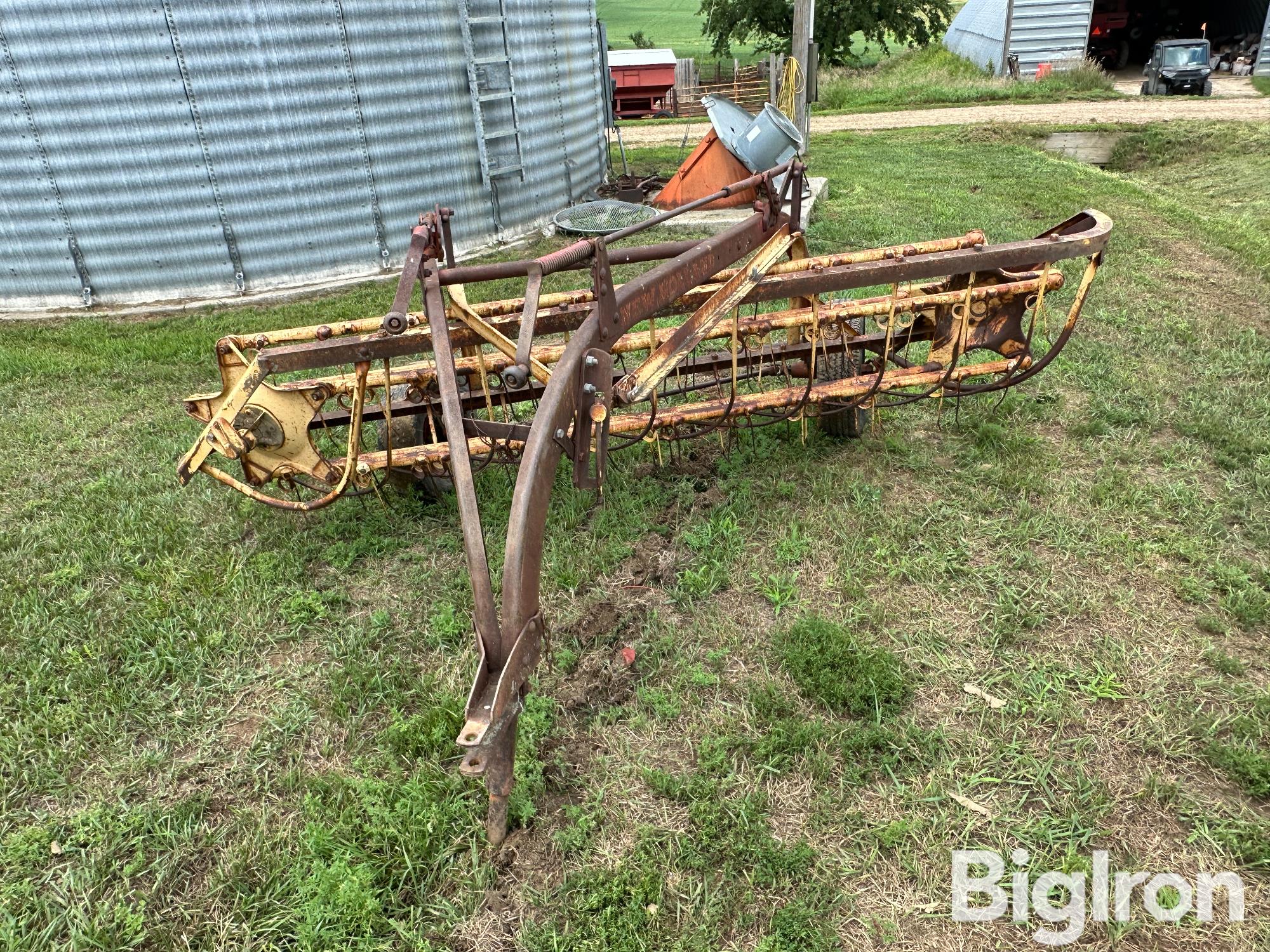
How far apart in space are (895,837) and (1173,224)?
874cm

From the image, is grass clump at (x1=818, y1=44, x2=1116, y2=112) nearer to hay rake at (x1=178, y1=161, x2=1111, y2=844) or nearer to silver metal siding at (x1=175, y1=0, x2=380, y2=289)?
silver metal siding at (x1=175, y1=0, x2=380, y2=289)

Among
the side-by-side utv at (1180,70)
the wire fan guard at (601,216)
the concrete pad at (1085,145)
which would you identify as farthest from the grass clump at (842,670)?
the side-by-side utv at (1180,70)

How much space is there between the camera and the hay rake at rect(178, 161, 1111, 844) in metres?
2.57

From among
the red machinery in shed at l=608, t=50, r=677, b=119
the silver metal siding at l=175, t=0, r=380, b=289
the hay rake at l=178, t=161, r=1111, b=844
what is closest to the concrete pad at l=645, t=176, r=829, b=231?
the silver metal siding at l=175, t=0, r=380, b=289

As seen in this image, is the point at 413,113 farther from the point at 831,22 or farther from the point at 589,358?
the point at 831,22

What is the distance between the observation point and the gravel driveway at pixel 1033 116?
49.5ft

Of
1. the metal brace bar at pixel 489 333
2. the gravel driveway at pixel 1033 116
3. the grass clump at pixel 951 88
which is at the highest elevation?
the grass clump at pixel 951 88

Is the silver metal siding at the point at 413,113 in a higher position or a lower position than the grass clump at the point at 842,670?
higher

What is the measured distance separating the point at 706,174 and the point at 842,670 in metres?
6.47

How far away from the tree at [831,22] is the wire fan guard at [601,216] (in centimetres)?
2265

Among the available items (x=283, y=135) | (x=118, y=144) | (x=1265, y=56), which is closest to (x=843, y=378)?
(x=283, y=135)

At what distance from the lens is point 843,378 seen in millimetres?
4230

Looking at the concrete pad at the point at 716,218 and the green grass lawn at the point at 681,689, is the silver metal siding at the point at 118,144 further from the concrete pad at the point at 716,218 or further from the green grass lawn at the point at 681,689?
the concrete pad at the point at 716,218

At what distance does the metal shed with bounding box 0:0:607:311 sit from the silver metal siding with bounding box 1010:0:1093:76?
18.6m
